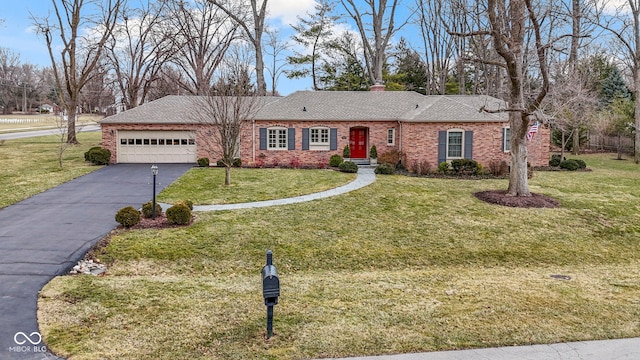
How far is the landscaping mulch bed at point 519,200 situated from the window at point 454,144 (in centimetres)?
644

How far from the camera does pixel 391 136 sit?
25453 millimetres

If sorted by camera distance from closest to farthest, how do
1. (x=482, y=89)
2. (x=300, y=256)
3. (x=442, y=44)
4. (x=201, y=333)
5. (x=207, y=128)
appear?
(x=201, y=333)
(x=300, y=256)
(x=207, y=128)
(x=442, y=44)
(x=482, y=89)

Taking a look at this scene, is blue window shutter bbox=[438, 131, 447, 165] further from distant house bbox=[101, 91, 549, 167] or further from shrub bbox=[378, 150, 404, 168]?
shrub bbox=[378, 150, 404, 168]

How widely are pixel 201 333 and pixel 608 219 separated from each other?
44.4 ft

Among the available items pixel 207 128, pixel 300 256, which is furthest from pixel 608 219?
pixel 207 128

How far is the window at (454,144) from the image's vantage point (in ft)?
76.1

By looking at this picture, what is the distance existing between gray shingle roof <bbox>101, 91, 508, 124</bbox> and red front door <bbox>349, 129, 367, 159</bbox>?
99 cm

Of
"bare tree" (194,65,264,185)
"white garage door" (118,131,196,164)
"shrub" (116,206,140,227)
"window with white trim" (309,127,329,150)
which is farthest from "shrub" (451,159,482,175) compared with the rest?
"shrub" (116,206,140,227)

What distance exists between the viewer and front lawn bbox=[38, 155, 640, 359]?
21.2 ft

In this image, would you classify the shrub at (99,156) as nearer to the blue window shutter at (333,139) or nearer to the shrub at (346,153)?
the blue window shutter at (333,139)

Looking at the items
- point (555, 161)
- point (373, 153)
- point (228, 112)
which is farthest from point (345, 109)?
point (555, 161)

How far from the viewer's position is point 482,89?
45.3m

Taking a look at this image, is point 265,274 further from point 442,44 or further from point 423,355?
point 442,44

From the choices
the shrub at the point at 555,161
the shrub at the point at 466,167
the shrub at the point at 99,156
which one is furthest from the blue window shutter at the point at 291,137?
the shrub at the point at 555,161
